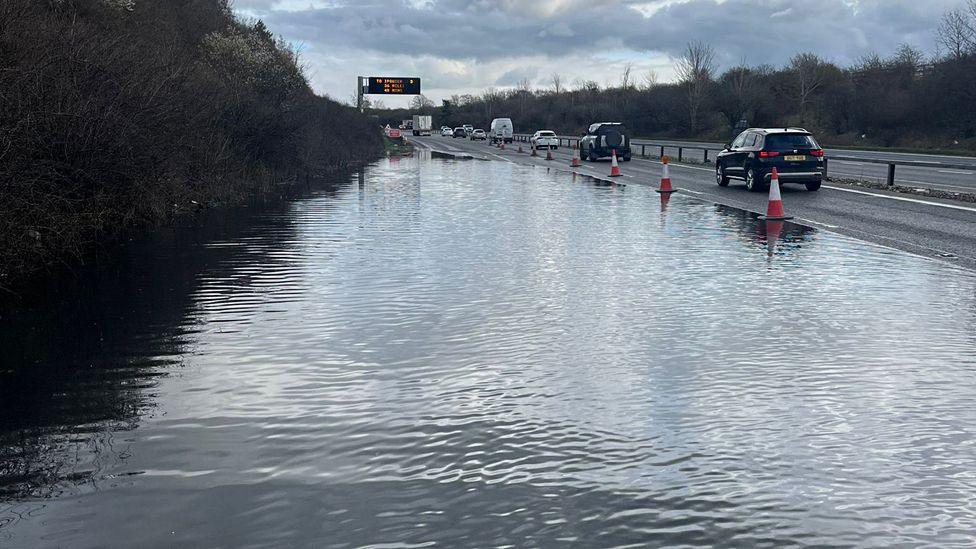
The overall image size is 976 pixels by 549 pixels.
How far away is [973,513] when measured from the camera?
466 centimetres

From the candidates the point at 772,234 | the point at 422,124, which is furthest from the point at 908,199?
the point at 422,124

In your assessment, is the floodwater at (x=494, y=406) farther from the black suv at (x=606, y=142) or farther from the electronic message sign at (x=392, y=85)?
the electronic message sign at (x=392, y=85)

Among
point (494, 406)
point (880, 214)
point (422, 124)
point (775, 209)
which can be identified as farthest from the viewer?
point (422, 124)

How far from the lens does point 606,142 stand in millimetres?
49344

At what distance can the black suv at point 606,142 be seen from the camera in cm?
4928

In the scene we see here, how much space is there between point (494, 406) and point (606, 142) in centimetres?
4388

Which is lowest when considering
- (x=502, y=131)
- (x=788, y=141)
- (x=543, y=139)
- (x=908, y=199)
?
(x=908, y=199)

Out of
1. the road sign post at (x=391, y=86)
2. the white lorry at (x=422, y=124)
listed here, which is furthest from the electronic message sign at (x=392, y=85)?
the white lorry at (x=422, y=124)

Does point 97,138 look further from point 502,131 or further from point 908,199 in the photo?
point 502,131

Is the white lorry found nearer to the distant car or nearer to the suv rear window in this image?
the distant car

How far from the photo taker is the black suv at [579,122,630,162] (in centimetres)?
4928

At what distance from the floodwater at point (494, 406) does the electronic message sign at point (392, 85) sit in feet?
301

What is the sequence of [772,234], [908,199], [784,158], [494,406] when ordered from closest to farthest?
[494,406] < [772,234] < [908,199] < [784,158]

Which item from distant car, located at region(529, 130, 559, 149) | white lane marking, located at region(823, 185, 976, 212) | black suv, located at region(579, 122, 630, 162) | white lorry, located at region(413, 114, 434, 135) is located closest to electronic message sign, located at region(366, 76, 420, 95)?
distant car, located at region(529, 130, 559, 149)
